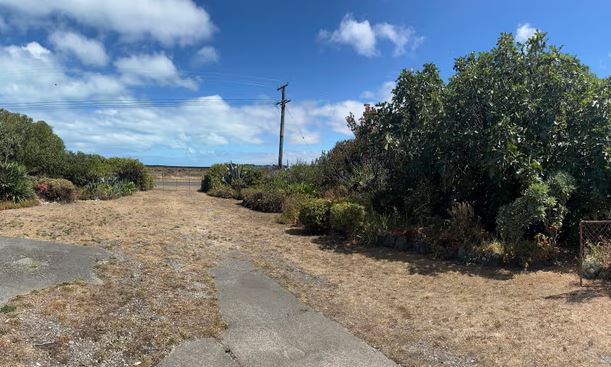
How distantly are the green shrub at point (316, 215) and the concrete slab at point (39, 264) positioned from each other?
16.5 ft

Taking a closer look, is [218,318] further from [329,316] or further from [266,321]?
[329,316]

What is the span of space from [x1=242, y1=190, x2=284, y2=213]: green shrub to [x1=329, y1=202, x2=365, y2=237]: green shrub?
5.52m

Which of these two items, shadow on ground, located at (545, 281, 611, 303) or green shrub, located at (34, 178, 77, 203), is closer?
shadow on ground, located at (545, 281, 611, 303)

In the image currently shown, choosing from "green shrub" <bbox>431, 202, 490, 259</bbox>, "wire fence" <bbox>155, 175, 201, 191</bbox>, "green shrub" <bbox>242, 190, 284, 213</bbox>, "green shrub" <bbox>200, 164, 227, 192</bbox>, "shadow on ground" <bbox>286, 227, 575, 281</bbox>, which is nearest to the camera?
"shadow on ground" <bbox>286, 227, 575, 281</bbox>

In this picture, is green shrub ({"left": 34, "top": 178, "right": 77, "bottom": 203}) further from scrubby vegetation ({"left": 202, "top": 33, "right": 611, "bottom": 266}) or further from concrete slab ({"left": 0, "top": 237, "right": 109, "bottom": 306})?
scrubby vegetation ({"left": 202, "top": 33, "right": 611, "bottom": 266})

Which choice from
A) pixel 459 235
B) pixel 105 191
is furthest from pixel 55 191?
pixel 459 235

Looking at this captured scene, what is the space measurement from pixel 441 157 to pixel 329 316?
17.5 feet

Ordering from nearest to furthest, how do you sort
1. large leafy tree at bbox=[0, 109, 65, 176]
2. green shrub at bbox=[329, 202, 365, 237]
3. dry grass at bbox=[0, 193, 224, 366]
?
dry grass at bbox=[0, 193, 224, 366], green shrub at bbox=[329, 202, 365, 237], large leafy tree at bbox=[0, 109, 65, 176]

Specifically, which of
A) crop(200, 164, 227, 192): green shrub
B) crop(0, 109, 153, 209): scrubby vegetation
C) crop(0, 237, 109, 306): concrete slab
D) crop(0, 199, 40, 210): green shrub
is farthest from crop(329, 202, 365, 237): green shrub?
crop(200, 164, 227, 192): green shrub

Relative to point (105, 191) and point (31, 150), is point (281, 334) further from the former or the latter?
point (31, 150)

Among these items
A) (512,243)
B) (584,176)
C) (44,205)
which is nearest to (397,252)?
(512,243)

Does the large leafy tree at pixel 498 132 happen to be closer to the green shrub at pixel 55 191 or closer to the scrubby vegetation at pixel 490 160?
the scrubby vegetation at pixel 490 160

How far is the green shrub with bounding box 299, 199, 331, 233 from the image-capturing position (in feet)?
37.7

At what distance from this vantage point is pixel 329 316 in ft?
19.1
